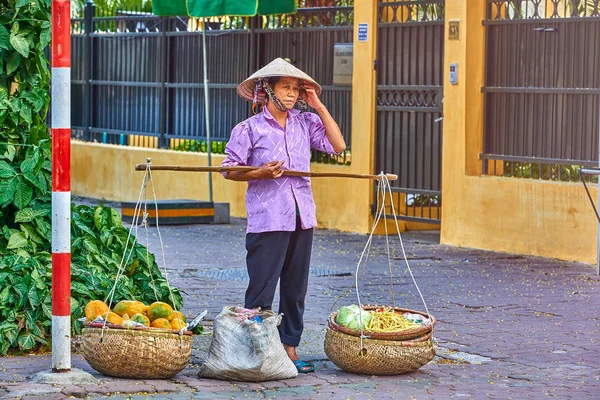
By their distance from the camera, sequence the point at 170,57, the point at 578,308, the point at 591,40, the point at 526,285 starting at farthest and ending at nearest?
the point at 170,57 → the point at 591,40 → the point at 526,285 → the point at 578,308

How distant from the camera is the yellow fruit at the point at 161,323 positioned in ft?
23.9

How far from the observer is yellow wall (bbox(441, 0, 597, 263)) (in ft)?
41.5

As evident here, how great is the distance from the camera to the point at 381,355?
719 cm

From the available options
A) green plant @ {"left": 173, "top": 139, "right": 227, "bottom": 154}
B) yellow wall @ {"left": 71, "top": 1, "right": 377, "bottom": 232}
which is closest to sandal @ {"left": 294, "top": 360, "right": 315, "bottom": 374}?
yellow wall @ {"left": 71, "top": 1, "right": 377, "bottom": 232}

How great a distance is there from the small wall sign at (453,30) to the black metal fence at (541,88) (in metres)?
0.30

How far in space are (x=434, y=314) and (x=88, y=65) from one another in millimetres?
11876

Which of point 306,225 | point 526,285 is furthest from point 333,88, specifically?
point 306,225

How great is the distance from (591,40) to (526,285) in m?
2.61

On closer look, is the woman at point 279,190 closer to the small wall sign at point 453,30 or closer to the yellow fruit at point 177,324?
the yellow fruit at point 177,324

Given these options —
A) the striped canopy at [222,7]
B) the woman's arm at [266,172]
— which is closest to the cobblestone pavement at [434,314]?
the woman's arm at [266,172]

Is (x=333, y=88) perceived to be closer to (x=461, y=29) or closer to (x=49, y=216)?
(x=461, y=29)

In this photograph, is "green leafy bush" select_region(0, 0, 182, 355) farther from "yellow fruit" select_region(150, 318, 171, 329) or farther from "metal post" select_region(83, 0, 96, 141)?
"metal post" select_region(83, 0, 96, 141)

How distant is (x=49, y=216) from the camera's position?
848 centimetres

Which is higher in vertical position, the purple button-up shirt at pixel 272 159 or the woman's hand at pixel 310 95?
the woman's hand at pixel 310 95
